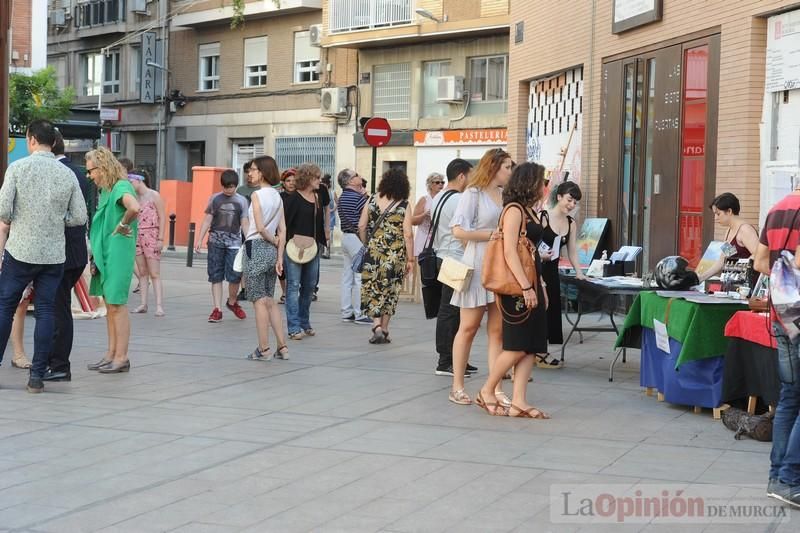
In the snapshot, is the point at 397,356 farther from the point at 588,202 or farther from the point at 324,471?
the point at 588,202

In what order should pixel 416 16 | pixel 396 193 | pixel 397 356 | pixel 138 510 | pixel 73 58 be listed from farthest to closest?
pixel 73 58 < pixel 416 16 < pixel 396 193 < pixel 397 356 < pixel 138 510

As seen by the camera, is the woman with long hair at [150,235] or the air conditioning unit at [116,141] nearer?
the woman with long hair at [150,235]

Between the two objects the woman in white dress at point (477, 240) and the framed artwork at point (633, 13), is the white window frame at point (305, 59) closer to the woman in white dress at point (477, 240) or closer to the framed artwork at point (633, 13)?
the framed artwork at point (633, 13)

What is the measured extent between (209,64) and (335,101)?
659 cm

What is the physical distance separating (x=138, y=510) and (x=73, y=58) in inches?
1590

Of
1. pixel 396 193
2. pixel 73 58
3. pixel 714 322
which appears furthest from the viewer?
pixel 73 58

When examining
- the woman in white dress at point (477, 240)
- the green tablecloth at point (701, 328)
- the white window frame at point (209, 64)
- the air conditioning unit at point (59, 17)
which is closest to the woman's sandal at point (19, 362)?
the woman in white dress at point (477, 240)

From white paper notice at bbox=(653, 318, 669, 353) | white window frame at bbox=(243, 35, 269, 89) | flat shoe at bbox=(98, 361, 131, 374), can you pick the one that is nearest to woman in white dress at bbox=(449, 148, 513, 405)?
white paper notice at bbox=(653, 318, 669, 353)

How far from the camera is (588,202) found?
59.3ft

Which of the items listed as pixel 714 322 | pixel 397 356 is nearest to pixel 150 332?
pixel 397 356

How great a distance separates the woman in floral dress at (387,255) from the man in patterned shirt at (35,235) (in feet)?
13.8

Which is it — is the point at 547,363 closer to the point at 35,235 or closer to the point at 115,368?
the point at 115,368

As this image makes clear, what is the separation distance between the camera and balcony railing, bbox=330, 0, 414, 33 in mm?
32594

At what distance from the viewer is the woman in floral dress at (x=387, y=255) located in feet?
42.0
